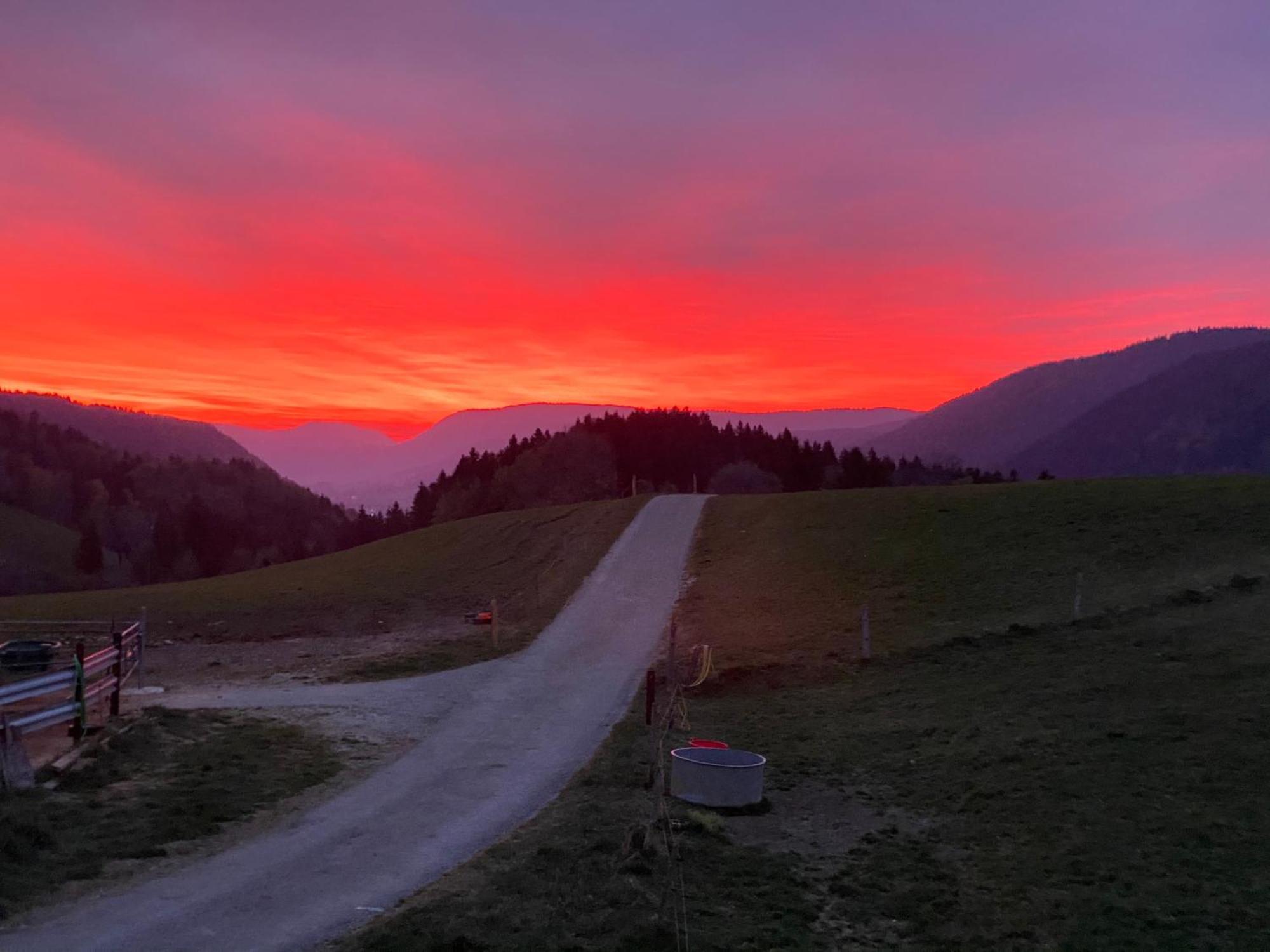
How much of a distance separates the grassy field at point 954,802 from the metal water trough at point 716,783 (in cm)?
50

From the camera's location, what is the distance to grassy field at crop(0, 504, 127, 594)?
125500mm

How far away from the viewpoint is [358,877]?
10.3 meters

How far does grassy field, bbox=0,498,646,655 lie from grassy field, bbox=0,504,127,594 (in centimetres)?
9105

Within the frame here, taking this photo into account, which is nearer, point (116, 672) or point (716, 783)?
point (716, 783)

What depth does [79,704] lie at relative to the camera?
52.4 ft

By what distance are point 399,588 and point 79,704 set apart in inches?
1093

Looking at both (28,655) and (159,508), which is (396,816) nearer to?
(28,655)

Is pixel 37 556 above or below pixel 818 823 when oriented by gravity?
below

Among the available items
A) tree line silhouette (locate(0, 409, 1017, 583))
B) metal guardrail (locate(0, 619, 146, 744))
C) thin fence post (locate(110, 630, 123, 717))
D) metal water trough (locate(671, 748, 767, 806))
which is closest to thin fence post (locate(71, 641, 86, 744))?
metal guardrail (locate(0, 619, 146, 744))

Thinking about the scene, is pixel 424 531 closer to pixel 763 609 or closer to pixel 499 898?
pixel 763 609

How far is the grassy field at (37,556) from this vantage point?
125500mm

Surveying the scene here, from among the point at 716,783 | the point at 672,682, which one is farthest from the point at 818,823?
the point at 672,682

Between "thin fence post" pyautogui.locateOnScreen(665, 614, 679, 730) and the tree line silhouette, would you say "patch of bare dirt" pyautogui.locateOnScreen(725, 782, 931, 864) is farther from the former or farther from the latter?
the tree line silhouette

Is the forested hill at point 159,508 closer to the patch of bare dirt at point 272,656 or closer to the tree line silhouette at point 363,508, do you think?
the tree line silhouette at point 363,508
